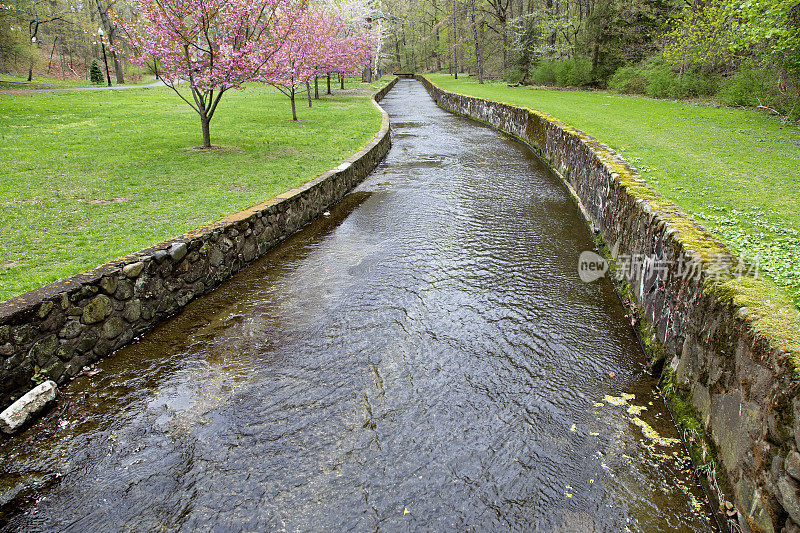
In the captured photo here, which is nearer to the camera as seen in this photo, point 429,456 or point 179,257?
point 429,456

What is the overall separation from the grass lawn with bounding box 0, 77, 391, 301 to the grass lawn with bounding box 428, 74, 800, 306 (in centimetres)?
636

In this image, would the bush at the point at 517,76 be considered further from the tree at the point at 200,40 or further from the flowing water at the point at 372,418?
the flowing water at the point at 372,418

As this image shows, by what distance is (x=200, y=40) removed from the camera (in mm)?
11289

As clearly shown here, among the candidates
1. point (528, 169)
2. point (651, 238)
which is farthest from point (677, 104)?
point (651, 238)

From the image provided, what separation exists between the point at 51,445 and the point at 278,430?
1.62m

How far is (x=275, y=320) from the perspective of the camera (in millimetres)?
5258

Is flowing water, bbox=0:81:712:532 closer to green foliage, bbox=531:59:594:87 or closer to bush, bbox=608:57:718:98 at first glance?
bush, bbox=608:57:718:98

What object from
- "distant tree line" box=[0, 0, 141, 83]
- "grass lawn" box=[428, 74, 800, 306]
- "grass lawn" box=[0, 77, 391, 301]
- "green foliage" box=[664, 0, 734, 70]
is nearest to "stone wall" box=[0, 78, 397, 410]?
"grass lawn" box=[0, 77, 391, 301]

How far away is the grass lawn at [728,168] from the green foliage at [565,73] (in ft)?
45.5

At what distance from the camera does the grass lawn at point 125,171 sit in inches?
232

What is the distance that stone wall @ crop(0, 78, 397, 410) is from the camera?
382cm

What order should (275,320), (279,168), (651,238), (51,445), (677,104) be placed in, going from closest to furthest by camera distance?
1. (51,445)
2. (651,238)
3. (275,320)
4. (279,168)
5. (677,104)

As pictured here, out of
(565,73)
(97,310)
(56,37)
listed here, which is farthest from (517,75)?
(56,37)

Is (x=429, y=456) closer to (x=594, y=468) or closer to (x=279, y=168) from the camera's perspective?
(x=594, y=468)
